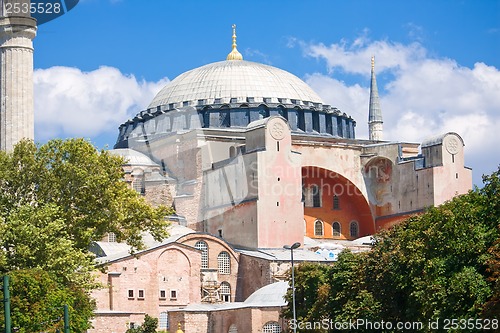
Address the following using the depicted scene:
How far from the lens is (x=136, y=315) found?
55.3 meters

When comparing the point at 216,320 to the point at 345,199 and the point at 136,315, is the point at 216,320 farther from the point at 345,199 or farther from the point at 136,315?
the point at 345,199

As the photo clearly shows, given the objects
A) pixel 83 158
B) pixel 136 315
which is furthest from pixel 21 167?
pixel 136 315

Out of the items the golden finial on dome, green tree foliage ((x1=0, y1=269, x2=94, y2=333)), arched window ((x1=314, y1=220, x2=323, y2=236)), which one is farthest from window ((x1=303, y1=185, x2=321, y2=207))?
green tree foliage ((x1=0, y1=269, x2=94, y2=333))

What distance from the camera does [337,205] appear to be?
70500mm

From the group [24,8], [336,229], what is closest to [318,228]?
[336,229]

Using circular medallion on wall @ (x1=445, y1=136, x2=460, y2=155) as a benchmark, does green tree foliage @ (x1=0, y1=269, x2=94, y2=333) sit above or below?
below

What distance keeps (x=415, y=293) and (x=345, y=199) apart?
122 ft

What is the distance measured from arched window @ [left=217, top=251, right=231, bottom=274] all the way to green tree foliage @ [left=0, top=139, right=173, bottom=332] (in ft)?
55.6

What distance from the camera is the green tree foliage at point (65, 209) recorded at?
40.1 meters

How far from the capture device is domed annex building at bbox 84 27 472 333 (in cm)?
5612

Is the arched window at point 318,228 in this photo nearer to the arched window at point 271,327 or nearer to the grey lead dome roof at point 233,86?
the grey lead dome roof at point 233,86

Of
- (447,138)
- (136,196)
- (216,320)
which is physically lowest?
(216,320)

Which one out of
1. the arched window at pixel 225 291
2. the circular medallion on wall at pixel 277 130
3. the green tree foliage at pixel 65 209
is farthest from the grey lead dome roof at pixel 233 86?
the green tree foliage at pixel 65 209

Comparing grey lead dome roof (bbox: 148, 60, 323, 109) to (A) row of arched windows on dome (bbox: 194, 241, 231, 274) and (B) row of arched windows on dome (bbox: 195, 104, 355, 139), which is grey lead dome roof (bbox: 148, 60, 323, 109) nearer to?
(B) row of arched windows on dome (bbox: 195, 104, 355, 139)
